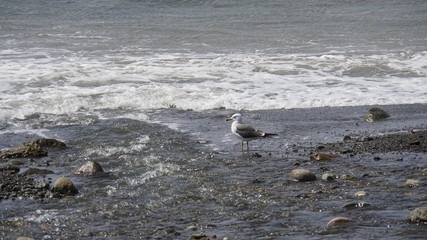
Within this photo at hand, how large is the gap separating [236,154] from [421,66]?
8.68 m

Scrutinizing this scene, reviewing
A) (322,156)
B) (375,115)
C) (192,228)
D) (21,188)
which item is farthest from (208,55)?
(192,228)

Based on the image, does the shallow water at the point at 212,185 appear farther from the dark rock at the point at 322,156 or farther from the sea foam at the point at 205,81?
the sea foam at the point at 205,81

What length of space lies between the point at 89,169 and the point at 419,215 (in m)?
4.28

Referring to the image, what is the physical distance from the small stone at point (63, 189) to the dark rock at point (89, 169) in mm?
752

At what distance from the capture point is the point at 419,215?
6215mm

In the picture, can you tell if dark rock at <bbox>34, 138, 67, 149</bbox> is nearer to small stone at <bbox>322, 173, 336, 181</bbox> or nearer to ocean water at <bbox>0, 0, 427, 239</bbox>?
ocean water at <bbox>0, 0, 427, 239</bbox>

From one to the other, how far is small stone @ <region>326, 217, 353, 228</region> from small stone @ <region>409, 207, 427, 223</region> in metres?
0.60

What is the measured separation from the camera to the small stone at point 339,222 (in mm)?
6234

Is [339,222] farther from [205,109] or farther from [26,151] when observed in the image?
[205,109]

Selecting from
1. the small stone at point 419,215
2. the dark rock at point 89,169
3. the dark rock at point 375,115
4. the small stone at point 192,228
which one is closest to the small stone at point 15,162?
the dark rock at point 89,169

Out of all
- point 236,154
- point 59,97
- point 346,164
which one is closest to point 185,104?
point 59,97

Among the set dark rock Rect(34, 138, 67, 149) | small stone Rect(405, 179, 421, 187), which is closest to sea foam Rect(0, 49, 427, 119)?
dark rock Rect(34, 138, 67, 149)

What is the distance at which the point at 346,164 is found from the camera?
858 centimetres

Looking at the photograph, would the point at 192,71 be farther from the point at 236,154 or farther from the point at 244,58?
the point at 236,154
